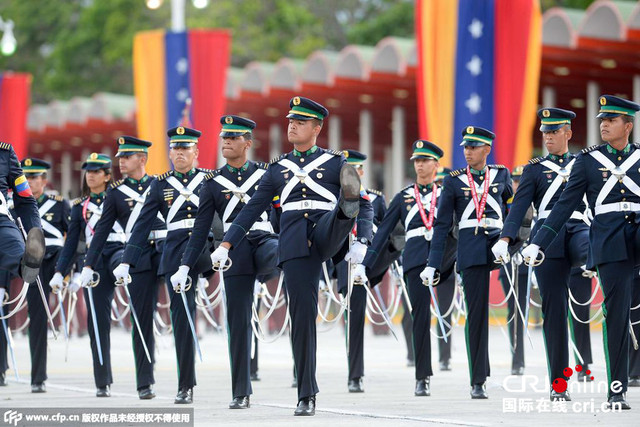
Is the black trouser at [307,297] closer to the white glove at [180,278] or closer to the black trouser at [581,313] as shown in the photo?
the white glove at [180,278]

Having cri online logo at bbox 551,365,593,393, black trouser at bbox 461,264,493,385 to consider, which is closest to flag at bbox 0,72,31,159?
black trouser at bbox 461,264,493,385

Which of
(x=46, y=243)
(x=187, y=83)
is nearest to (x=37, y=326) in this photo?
(x=46, y=243)

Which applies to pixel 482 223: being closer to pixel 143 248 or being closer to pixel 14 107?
pixel 143 248

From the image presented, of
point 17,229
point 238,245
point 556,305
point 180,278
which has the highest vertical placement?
point 17,229

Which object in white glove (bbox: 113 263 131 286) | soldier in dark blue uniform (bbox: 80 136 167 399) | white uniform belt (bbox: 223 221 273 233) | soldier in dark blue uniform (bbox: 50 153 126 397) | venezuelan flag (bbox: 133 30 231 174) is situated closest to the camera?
white uniform belt (bbox: 223 221 273 233)

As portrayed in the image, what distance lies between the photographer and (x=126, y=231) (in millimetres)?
12180

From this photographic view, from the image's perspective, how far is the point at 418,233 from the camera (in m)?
12.8

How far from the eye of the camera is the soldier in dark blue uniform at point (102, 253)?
12.0 m

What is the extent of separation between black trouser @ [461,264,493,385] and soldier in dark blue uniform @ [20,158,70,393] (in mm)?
4133

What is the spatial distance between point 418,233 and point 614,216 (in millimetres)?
3439

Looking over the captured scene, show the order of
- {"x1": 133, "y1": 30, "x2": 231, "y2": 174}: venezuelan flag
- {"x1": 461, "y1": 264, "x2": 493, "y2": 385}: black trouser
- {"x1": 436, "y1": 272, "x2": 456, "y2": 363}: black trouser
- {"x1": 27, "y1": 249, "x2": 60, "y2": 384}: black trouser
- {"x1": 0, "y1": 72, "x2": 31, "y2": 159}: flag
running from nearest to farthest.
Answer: {"x1": 461, "y1": 264, "x2": 493, "y2": 385}: black trouser → {"x1": 27, "y1": 249, "x2": 60, "y2": 384}: black trouser → {"x1": 436, "y1": 272, "x2": 456, "y2": 363}: black trouser → {"x1": 133, "y1": 30, "x2": 231, "y2": 174}: venezuelan flag → {"x1": 0, "y1": 72, "x2": 31, "y2": 159}: flag

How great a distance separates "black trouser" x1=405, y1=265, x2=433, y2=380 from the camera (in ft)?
38.4

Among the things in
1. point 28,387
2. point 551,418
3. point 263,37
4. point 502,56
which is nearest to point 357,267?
point 551,418

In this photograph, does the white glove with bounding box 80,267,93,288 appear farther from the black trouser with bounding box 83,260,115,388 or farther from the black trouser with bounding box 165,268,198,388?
the black trouser with bounding box 165,268,198,388
